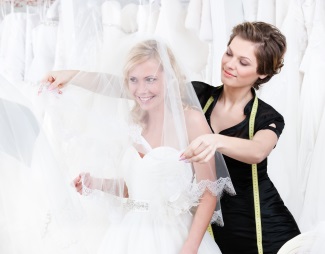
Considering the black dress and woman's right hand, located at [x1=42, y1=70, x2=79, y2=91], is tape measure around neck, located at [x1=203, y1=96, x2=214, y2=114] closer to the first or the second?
the black dress

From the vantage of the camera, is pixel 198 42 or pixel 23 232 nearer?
pixel 23 232

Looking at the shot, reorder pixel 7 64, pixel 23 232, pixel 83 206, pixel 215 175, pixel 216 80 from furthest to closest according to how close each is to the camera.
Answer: pixel 7 64, pixel 216 80, pixel 83 206, pixel 215 175, pixel 23 232

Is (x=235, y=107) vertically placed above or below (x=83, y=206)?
above

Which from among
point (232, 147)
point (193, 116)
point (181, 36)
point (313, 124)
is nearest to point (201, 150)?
point (232, 147)

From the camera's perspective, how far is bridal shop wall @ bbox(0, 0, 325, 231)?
6.64ft

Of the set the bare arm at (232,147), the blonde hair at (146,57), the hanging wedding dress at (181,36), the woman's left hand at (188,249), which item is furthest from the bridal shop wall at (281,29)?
the woman's left hand at (188,249)

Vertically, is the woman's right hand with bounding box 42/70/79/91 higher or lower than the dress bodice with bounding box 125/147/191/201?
higher

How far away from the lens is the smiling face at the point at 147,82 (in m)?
1.44

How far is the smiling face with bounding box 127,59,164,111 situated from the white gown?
0.45 feet

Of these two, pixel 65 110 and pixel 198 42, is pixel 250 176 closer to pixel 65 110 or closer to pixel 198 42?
pixel 65 110

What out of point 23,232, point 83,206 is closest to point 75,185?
point 83,206

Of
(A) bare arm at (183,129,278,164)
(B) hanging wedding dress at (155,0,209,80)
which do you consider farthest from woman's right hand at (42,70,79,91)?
(B) hanging wedding dress at (155,0,209,80)

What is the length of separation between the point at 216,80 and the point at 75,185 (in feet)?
2.99

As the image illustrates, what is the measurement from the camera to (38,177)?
53.6 inches
